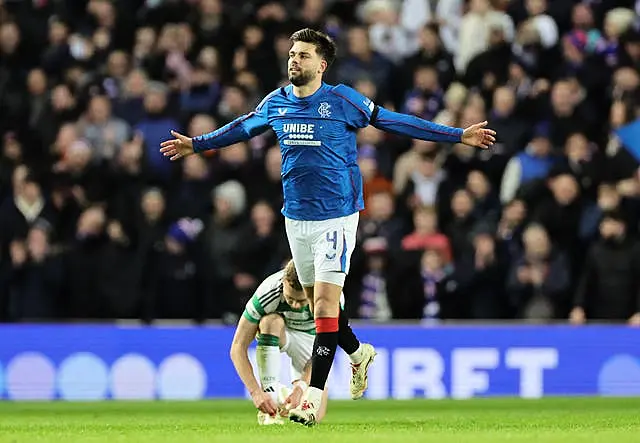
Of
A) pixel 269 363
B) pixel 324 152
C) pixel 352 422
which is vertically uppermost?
pixel 324 152

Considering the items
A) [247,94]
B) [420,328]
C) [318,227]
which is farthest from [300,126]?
[247,94]

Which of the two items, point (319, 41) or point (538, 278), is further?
point (538, 278)

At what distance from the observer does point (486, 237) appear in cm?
1700

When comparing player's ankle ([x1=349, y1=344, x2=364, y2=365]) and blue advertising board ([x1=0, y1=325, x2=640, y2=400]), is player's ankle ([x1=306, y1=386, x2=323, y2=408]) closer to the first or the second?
player's ankle ([x1=349, y1=344, x2=364, y2=365])

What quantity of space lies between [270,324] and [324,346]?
1233mm

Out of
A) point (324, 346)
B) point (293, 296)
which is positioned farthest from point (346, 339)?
point (324, 346)

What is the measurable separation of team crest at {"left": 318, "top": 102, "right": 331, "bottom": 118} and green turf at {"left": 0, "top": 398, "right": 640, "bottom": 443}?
83.1 inches

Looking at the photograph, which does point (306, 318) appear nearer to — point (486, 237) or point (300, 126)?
point (300, 126)

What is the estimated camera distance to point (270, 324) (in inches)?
470

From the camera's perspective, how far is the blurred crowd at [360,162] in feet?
55.8

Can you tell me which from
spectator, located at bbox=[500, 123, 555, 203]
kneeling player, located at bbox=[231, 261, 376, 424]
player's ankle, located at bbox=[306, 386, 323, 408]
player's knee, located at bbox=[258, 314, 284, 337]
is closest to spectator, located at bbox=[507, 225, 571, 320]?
spectator, located at bbox=[500, 123, 555, 203]

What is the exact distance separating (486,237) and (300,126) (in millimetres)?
6530

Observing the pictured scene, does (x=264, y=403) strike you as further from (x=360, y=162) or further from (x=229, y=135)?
(x=360, y=162)

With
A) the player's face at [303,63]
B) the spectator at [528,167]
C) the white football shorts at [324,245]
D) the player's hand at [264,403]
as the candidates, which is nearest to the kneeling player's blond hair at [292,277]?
the white football shorts at [324,245]
